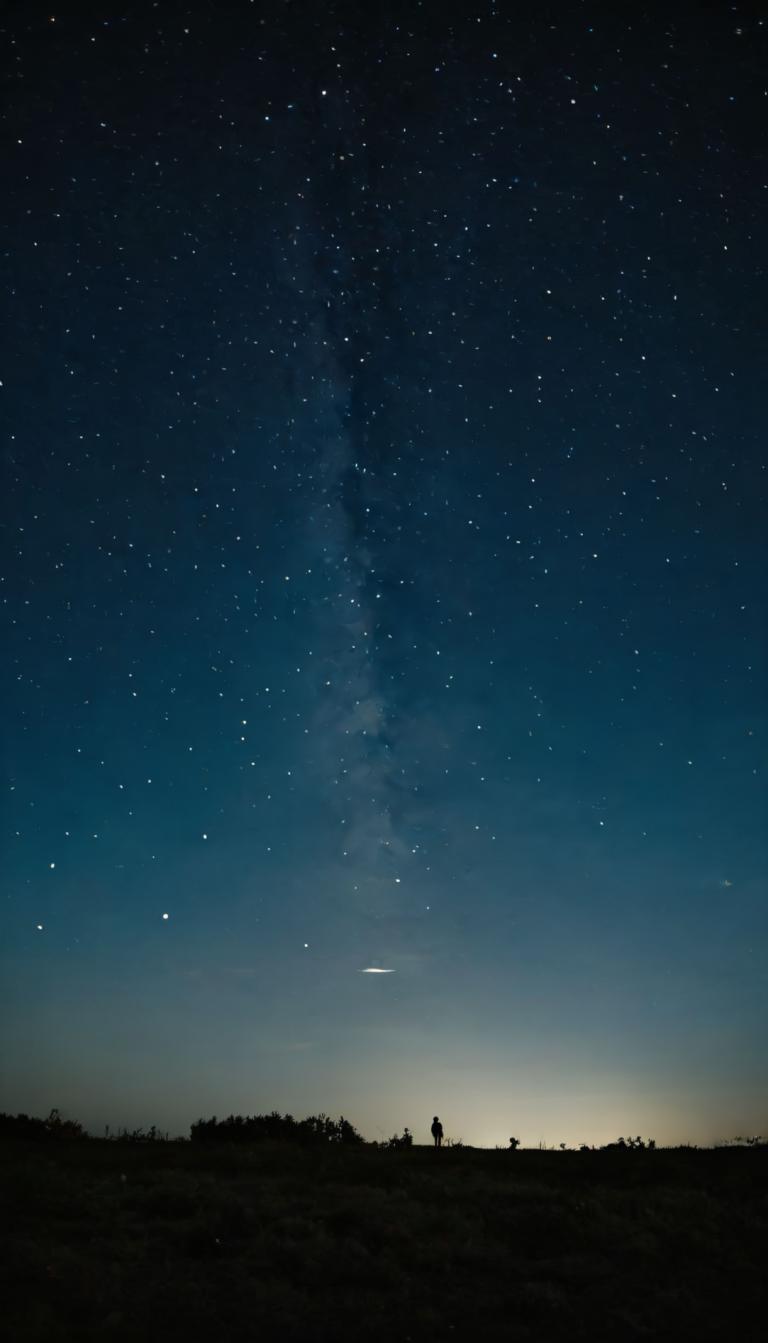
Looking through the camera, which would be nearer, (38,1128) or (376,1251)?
(376,1251)

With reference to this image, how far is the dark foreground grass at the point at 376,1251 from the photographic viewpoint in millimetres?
7605

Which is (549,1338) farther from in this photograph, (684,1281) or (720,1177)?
(720,1177)

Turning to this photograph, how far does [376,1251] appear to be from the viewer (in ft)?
32.7

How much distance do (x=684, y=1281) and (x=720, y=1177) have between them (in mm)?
6325

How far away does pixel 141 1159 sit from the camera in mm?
15906

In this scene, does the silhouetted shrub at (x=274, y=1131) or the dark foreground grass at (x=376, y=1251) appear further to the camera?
the silhouetted shrub at (x=274, y=1131)

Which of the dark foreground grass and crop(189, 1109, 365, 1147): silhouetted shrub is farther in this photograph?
crop(189, 1109, 365, 1147): silhouetted shrub

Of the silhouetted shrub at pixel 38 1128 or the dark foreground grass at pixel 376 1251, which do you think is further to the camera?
the silhouetted shrub at pixel 38 1128

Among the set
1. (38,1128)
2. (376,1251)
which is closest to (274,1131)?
(38,1128)

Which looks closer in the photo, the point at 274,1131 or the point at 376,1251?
the point at 376,1251

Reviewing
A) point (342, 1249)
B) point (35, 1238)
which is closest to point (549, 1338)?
point (342, 1249)

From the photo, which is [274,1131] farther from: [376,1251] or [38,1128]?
[376,1251]

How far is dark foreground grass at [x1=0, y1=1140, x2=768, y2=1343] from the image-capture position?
7605 millimetres

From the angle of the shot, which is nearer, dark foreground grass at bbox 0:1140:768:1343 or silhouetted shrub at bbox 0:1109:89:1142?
dark foreground grass at bbox 0:1140:768:1343
